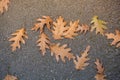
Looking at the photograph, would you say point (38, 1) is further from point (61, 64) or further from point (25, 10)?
point (61, 64)

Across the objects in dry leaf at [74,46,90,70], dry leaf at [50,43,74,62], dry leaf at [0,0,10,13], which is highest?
dry leaf at [0,0,10,13]

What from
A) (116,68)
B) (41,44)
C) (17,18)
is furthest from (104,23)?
(17,18)

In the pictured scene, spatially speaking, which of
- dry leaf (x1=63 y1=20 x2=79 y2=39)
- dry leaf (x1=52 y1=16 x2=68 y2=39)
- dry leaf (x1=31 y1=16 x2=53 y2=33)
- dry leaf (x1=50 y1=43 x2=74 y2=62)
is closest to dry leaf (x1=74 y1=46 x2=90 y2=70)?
dry leaf (x1=50 y1=43 x2=74 y2=62)

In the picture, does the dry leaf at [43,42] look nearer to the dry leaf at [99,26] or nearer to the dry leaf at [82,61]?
the dry leaf at [82,61]

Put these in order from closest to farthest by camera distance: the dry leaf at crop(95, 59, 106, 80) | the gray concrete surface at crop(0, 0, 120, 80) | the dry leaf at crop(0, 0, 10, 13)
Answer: the dry leaf at crop(95, 59, 106, 80) < the gray concrete surface at crop(0, 0, 120, 80) < the dry leaf at crop(0, 0, 10, 13)

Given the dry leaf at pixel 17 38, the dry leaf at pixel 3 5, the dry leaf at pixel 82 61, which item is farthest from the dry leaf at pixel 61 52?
the dry leaf at pixel 3 5

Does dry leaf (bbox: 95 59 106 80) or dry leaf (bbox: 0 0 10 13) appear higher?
dry leaf (bbox: 0 0 10 13)

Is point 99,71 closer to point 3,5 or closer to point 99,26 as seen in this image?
point 99,26

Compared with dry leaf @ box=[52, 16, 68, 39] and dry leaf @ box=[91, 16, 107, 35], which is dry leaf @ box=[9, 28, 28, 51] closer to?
dry leaf @ box=[52, 16, 68, 39]
